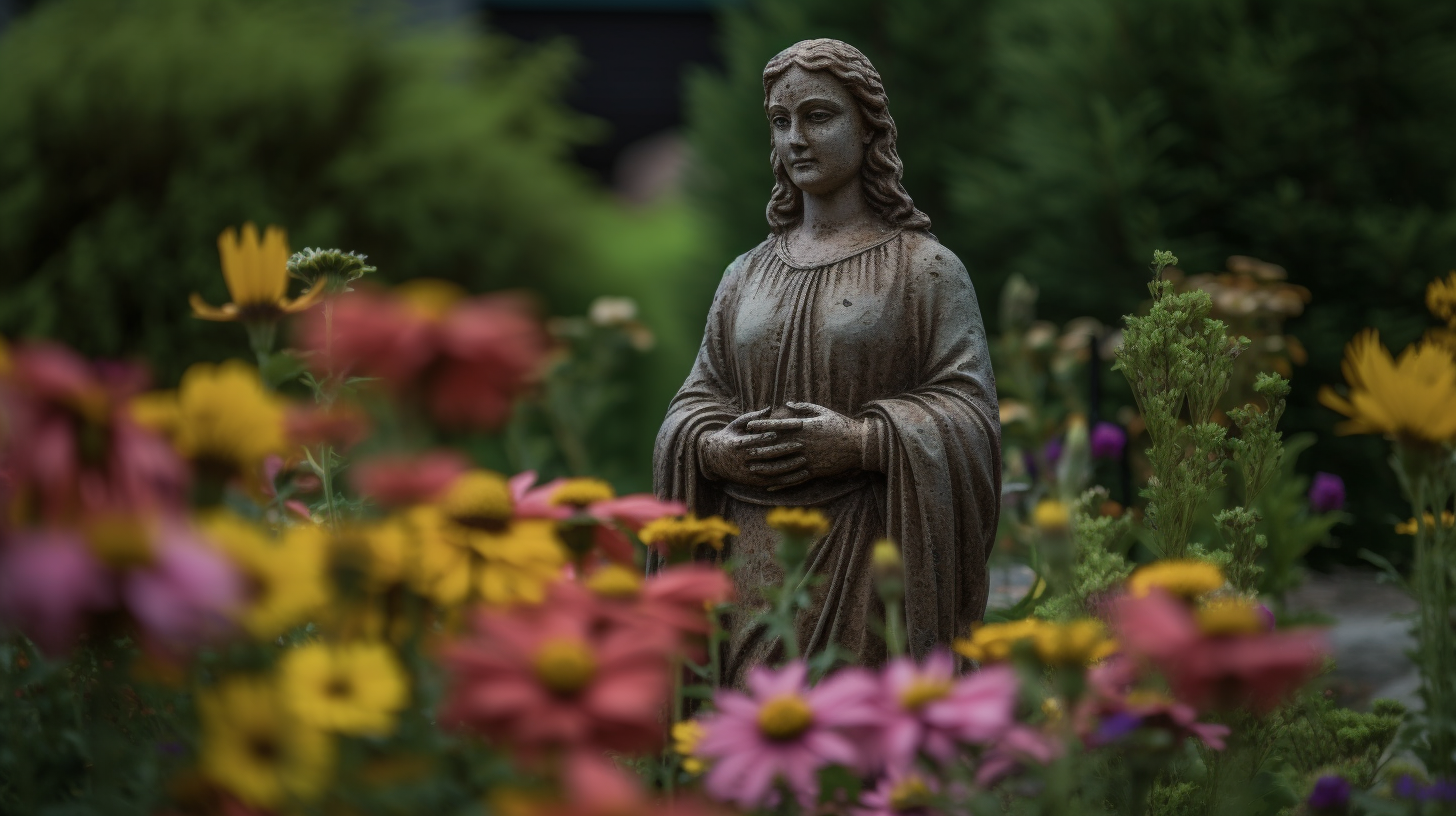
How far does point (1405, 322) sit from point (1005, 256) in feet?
7.89

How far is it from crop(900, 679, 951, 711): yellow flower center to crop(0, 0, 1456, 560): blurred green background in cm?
499

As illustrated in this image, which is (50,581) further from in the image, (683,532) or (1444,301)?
(1444,301)

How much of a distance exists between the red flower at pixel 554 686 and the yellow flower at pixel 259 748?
0.12 metres

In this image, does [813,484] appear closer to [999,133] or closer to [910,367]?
[910,367]

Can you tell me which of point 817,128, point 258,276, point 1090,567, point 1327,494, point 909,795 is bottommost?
point 1327,494

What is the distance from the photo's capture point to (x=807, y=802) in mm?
1475

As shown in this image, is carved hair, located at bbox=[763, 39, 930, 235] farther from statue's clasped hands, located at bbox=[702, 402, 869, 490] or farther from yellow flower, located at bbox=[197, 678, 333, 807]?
yellow flower, located at bbox=[197, 678, 333, 807]

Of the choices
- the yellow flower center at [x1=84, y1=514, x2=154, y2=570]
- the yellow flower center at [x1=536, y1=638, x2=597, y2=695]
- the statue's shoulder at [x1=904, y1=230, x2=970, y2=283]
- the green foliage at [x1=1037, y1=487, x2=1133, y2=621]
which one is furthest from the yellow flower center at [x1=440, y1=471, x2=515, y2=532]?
the statue's shoulder at [x1=904, y1=230, x2=970, y2=283]

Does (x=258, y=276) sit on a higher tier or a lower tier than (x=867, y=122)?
lower

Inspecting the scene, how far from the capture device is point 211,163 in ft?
25.3

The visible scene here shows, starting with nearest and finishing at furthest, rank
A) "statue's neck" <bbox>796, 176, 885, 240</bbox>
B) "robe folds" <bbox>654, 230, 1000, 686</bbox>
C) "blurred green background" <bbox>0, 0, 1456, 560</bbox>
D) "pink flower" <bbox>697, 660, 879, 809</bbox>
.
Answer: "pink flower" <bbox>697, 660, 879, 809</bbox>
"robe folds" <bbox>654, 230, 1000, 686</bbox>
"statue's neck" <bbox>796, 176, 885, 240</bbox>
"blurred green background" <bbox>0, 0, 1456, 560</bbox>

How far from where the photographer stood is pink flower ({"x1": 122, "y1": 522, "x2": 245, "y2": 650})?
3.13ft

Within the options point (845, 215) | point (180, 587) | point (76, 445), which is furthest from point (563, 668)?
point (845, 215)

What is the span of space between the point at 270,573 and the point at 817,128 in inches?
74.2
